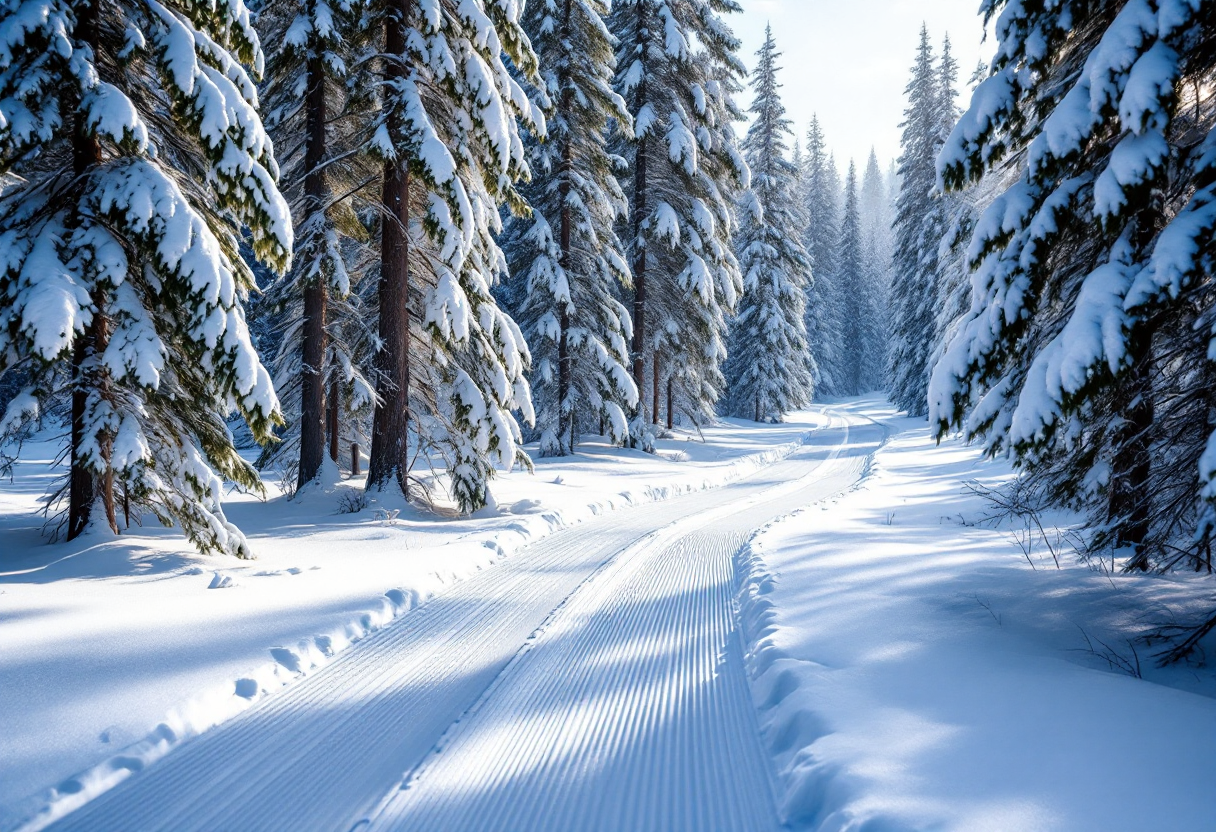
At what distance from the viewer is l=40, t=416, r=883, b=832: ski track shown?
3.24 metres

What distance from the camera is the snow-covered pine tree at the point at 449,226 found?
10.2 metres

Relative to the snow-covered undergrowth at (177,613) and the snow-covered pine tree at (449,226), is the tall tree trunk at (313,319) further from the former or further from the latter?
the snow-covered pine tree at (449,226)

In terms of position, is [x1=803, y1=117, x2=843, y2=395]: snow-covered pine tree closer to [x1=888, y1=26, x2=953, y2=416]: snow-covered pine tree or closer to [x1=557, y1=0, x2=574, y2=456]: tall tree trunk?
[x1=888, y1=26, x2=953, y2=416]: snow-covered pine tree

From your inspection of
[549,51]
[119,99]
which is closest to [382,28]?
[119,99]

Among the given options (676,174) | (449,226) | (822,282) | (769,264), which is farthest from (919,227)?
(449,226)

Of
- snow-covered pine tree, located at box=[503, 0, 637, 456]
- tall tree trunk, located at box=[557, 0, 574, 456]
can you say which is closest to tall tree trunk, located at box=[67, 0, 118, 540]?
snow-covered pine tree, located at box=[503, 0, 637, 456]

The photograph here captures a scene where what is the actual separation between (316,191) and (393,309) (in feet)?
9.56

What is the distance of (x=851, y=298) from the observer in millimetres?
63688

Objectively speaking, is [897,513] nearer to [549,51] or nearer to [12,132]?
[12,132]

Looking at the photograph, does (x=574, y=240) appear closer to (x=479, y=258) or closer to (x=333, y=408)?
(x=479, y=258)

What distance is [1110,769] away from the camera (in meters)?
3.21

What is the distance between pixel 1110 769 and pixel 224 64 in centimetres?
918

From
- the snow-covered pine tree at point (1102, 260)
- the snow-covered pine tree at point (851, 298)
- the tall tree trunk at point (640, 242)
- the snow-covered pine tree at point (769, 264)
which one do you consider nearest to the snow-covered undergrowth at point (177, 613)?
the snow-covered pine tree at point (1102, 260)

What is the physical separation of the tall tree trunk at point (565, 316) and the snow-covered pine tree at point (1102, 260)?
13724 mm
